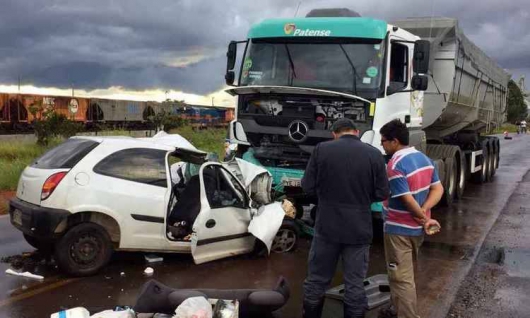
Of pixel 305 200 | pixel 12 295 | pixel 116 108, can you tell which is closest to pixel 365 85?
pixel 305 200

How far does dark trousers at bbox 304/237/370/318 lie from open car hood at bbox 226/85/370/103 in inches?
129

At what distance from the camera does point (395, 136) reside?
4.25 meters

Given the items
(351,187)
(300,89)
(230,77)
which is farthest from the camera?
(230,77)

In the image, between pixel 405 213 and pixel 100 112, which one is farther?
pixel 100 112

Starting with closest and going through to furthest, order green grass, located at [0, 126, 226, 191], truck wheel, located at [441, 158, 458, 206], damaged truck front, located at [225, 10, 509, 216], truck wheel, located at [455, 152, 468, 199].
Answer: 1. damaged truck front, located at [225, 10, 509, 216]
2. truck wheel, located at [441, 158, 458, 206]
3. green grass, located at [0, 126, 226, 191]
4. truck wheel, located at [455, 152, 468, 199]

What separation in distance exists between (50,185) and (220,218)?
6.23 ft

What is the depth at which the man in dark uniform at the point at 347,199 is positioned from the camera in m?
4.03

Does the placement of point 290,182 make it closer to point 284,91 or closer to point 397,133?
point 284,91

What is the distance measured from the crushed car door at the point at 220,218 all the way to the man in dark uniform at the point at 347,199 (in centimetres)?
202

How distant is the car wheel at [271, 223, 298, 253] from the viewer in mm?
6820

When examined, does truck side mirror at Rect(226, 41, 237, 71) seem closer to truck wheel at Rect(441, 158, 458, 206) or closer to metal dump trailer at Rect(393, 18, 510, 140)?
metal dump trailer at Rect(393, 18, 510, 140)

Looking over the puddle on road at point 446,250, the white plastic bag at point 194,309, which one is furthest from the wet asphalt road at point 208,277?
the white plastic bag at point 194,309

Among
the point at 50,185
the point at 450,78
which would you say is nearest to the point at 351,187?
the point at 50,185

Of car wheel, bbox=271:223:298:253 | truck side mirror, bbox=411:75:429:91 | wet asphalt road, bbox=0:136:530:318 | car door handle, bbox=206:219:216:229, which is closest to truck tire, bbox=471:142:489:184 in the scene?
wet asphalt road, bbox=0:136:530:318
